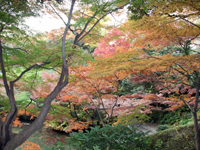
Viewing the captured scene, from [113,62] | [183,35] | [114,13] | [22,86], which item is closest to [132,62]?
[113,62]

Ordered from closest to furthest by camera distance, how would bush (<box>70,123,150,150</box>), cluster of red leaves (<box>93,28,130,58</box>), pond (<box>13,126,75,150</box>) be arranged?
1. bush (<box>70,123,150,150</box>)
2. cluster of red leaves (<box>93,28,130,58</box>)
3. pond (<box>13,126,75,150</box>)

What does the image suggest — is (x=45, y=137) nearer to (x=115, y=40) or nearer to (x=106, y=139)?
(x=115, y=40)

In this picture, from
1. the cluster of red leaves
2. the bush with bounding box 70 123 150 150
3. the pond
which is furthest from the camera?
the pond

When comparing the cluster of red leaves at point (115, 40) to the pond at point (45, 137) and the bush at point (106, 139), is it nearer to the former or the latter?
the bush at point (106, 139)

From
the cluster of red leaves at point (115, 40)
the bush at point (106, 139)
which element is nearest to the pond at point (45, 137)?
the cluster of red leaves at point (115, 40)

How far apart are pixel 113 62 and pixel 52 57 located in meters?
1.87

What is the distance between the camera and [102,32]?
18.8 feet

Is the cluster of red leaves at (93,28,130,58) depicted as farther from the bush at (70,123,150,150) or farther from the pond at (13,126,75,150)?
the pond at (13,126,75,150)

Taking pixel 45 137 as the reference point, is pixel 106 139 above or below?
above

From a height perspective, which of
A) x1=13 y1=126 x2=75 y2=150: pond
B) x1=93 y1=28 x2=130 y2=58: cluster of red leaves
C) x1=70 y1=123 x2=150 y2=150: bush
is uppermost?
x1=93 y1=28 x2=130 y2=58: cluster of red leaves

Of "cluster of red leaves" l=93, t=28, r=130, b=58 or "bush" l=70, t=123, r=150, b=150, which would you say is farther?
"cluster of red leaves" l=93, t=28, r=130, b=58

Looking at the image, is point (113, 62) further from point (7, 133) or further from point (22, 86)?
point (22, 86)

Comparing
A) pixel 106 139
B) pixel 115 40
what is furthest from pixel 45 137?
pixel 106 139

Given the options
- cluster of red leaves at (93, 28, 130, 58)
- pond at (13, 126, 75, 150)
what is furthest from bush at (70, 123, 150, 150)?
pond at (13, 126, 75, 150)
